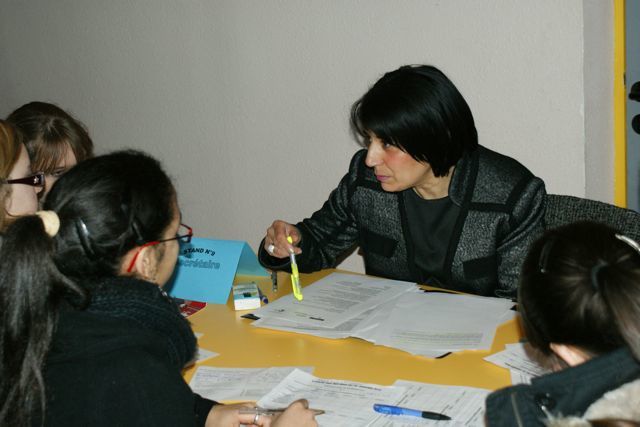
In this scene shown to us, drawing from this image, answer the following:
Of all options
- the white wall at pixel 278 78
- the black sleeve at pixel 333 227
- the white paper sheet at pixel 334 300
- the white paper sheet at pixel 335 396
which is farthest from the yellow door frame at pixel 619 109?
the white paper sheet at pixel 335 396

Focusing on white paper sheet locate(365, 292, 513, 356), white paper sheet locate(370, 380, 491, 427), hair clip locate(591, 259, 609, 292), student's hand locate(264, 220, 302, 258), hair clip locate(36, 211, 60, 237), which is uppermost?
hair clip locate(36, 211, 60, 237)

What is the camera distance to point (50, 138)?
89.5 inches

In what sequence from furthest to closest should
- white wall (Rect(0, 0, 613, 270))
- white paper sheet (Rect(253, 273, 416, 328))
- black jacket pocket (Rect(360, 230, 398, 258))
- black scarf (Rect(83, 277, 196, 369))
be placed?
white wall (Rect(0, 0, 613, 270)), black jacket pocket (Rect(360, 230, 398, 258)), white paper sheet (Rect(253, 273, 416, 328)), black scarf (Rect(83, 277, 196, 369))

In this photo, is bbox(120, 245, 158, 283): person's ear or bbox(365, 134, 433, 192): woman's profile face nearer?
bbox(120, 245, 158, 283): person's ear

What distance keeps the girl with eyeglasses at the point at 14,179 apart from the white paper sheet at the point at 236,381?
27.0 inches

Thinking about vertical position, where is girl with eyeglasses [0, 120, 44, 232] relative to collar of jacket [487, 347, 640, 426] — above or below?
above

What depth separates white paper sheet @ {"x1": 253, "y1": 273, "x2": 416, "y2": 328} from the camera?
183cm

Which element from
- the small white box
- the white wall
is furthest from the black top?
the white wall

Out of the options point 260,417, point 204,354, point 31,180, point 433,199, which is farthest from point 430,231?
point 31,180

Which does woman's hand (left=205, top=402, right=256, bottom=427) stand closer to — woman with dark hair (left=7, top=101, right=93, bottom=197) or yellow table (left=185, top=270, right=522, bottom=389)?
yellow table (left=185, top=270, right=522, bottom=389)

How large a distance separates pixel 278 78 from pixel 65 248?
1956 mm

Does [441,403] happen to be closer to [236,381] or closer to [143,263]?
[236,381]

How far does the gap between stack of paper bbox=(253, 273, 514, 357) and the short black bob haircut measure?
392 mm

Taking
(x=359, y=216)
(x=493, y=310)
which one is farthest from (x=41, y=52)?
(x=493, y=310)
